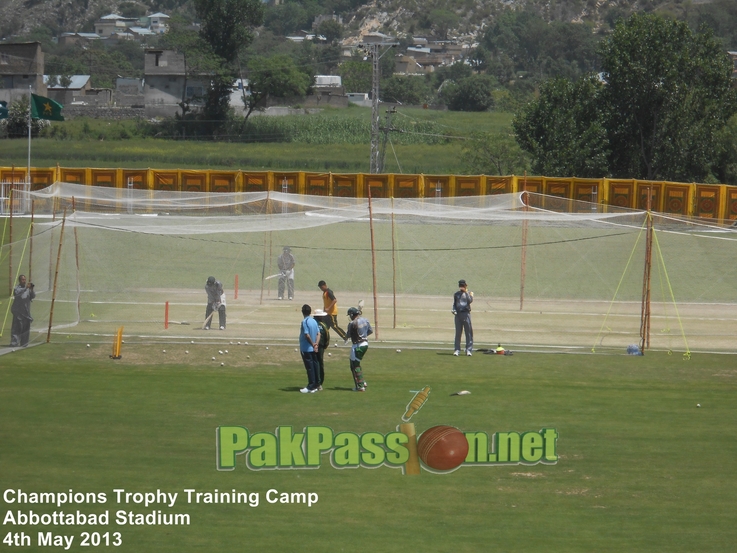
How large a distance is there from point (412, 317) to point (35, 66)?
7913cm

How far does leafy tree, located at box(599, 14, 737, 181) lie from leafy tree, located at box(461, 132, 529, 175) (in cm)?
1105

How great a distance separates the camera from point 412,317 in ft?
86.8

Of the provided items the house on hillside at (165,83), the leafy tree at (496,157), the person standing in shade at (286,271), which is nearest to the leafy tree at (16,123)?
the house on hillside at (165,83)

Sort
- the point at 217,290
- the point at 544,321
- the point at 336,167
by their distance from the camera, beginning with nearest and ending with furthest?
the point at 217,290 → the point at 544,321 → the point at 336,167

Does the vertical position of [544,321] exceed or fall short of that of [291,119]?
it falls short

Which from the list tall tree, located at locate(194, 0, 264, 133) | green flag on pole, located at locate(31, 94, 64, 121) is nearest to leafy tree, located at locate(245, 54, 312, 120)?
tall tree, located at locate(194, 0, 264, 133)

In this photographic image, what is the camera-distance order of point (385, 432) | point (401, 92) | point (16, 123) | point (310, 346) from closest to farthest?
point (385, 432) → point (310, 346) → point (16, 123) → point (401, 92)

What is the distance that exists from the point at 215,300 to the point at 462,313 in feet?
20.7

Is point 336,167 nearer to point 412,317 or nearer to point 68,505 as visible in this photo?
point 412,317

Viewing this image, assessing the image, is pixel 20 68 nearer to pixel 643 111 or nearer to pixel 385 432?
pixel 643 111

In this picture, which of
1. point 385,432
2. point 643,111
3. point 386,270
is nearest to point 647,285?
point 386,270

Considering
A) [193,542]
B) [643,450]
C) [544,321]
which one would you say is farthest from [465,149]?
[193,542]

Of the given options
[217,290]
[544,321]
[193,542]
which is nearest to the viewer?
[193,542]

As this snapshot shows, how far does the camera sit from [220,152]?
264 feet
